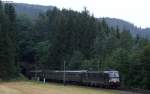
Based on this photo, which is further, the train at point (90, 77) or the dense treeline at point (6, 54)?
the dense treeline at point (6, 54)

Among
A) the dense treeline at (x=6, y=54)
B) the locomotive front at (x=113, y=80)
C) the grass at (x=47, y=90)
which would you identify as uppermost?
the dense treeline at (x=6, y=54)

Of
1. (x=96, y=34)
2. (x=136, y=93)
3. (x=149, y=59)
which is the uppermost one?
(x=96, y=34)

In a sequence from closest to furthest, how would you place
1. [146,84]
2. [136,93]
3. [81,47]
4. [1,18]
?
1. [136,93]
2. [146,84]
3. [1,18]
4. [81,47]

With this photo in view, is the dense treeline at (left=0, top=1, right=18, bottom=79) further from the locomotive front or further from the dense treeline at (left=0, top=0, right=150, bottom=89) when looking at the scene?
the locomotive front

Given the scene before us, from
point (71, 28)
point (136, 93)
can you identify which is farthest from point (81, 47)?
point (136, 93)

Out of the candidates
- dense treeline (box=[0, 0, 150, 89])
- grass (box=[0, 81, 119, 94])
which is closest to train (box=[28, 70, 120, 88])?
grass (box=[0, 81, 119, 94])

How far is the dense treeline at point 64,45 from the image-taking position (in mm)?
103238

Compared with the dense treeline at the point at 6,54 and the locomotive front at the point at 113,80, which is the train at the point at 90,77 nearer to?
the locomotive front at the point at 113,80

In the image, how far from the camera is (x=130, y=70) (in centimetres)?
8069

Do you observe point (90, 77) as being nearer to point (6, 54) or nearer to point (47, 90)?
point (47, 90)

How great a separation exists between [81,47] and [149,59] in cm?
6750

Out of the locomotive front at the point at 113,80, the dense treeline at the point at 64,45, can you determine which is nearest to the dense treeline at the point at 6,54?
the dense treeline at the point at 64,45

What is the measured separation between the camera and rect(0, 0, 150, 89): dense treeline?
103238mm

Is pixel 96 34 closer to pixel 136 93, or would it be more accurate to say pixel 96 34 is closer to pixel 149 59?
pixel 149 59
